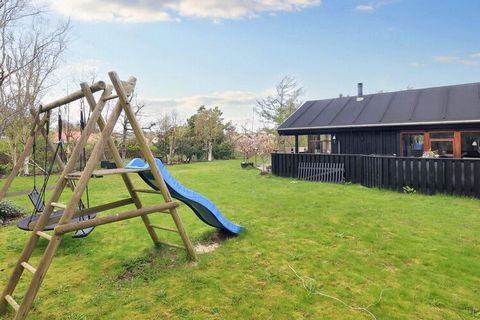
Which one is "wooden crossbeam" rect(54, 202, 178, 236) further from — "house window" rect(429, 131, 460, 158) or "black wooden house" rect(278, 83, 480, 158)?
"house window" rect(429, 131, 460, 158)

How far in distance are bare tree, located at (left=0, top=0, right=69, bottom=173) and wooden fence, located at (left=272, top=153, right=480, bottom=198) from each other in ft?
39.3

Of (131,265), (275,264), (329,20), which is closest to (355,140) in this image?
(329,20)

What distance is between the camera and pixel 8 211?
855cm

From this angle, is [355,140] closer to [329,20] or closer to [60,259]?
[329,20]

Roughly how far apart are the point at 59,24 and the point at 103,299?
12.2m

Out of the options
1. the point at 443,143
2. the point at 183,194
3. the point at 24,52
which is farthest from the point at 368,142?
the point at 24,52

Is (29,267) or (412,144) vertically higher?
(412,144)

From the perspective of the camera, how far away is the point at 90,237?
6547 mm

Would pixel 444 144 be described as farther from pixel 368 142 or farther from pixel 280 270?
pixel 280 270

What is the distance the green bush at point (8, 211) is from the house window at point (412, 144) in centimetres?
1456

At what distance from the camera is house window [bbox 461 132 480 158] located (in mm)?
12477

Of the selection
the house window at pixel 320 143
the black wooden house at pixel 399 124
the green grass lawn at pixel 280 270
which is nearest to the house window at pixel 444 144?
the black wooden house at pixel 399 124

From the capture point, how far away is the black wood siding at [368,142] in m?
14.4

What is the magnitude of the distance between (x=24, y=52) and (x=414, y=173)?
593 inches
